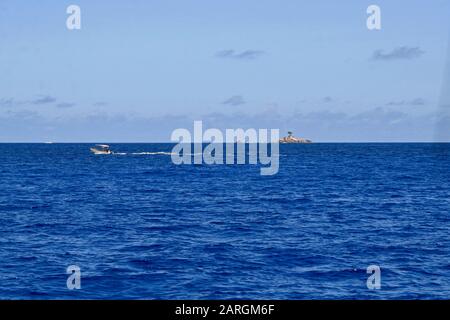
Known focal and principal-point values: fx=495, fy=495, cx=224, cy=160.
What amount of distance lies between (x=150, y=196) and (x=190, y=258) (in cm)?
3761

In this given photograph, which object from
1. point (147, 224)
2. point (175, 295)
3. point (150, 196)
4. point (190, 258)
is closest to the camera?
point (175, 295)

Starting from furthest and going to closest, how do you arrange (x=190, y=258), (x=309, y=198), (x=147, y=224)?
(x=309, y=198) < (x=147, y=224) < (x=190, y=258)

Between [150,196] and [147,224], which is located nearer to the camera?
[147,224]

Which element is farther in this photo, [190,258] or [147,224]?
[147,224]

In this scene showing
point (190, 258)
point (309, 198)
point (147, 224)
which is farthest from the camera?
point (309, 198)

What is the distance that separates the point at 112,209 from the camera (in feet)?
177

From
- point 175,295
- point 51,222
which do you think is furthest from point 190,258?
point 51,222

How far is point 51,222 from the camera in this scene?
4525 cm
